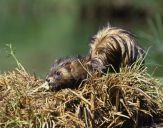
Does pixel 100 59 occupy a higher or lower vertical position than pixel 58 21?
lower

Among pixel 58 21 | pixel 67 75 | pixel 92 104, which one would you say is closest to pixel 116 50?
pixel 67 75

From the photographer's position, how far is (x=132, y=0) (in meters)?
37.4

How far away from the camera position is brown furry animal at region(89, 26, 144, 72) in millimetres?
4328

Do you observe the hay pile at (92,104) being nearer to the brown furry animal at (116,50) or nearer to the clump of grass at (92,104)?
the clump of grass at (92,104)

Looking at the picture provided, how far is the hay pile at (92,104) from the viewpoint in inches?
147

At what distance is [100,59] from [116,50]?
0.16 meters

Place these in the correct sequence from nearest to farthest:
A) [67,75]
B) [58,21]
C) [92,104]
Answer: [92,104] < [67,75] < [58,21]

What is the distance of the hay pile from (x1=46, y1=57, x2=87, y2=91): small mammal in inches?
3.3

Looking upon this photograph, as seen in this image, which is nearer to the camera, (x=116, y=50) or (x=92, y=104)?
(x=92, y=104)

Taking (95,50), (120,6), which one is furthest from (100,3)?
(95,50)

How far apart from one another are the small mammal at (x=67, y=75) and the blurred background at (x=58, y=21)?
16087 millimetres

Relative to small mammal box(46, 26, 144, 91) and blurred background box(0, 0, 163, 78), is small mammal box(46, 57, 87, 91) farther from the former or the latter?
blurred background box(0, 0, 163, 78)

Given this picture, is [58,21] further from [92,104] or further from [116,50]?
[92,104]

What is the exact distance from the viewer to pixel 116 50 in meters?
4.40
